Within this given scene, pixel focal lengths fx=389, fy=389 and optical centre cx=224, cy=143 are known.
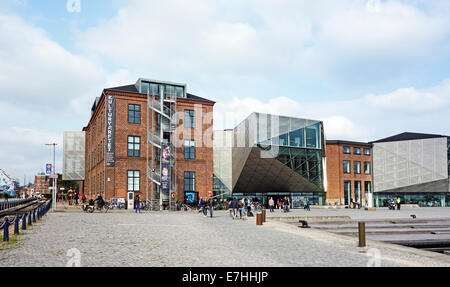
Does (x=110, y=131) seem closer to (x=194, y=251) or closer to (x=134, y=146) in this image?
(x=134, y=146)

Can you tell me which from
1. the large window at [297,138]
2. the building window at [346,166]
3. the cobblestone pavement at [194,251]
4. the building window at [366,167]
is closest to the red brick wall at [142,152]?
the large window at [297,138]

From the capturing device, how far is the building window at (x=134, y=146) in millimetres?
41031

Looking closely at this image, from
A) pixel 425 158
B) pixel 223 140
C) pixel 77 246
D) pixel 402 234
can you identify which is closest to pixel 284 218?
pixel 402 234

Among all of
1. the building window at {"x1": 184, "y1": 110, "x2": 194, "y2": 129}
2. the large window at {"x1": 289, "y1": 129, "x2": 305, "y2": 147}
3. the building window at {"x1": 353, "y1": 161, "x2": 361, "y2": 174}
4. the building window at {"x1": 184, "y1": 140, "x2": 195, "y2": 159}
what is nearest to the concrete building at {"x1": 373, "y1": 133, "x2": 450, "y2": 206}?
the building window at {"x1": 353, "y1": 161, "x2": 361, "y2": 174}

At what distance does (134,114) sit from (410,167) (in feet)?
162

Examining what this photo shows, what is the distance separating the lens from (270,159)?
49250 mm

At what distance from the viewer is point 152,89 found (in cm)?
4341

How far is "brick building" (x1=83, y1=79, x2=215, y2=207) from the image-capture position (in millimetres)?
39844

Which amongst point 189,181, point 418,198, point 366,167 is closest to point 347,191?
point 366,167

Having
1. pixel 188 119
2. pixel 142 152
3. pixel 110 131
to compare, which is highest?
pixel 188 119

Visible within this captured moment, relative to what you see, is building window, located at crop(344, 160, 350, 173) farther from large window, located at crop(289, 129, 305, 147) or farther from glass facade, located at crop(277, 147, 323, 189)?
large window, located at crop(289, 129, 305, 147)
